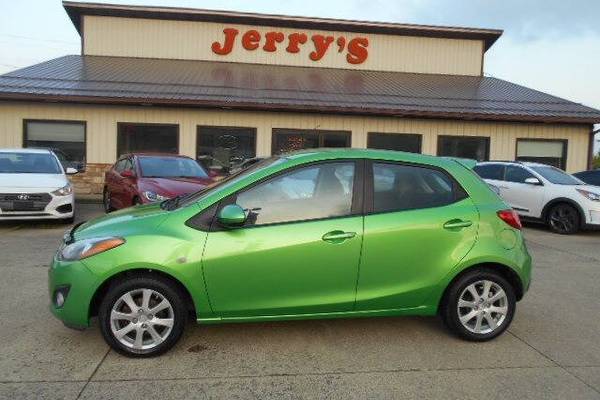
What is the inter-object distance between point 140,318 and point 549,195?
31.3 ft

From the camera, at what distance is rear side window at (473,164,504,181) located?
11992mm

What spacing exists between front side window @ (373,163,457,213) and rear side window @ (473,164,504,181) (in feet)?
27.1

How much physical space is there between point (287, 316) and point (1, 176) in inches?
309

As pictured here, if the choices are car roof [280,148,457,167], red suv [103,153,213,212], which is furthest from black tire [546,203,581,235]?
car roof [280,148,457,167]

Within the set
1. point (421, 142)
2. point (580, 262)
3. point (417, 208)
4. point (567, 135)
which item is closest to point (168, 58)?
point (421, 142)

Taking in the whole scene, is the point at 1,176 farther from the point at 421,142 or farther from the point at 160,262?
the point at 421,142

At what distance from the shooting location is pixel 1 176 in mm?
9523

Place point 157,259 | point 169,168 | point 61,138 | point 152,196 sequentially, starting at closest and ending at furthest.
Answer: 1. point 157,259
2. point 152,196
3. point 169,168
4. point 61,138

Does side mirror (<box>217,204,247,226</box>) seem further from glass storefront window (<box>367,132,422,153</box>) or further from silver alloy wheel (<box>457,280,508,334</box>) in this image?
glass storefront window (<box>367,132,422,153</box>)

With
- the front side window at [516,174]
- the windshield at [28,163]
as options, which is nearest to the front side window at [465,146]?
the front side window at [516,174]

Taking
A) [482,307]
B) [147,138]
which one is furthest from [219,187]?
[147,138]

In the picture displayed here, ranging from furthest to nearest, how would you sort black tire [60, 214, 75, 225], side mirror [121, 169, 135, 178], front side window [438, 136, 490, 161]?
1. front side window [438, 136, 490, 161]
2. black tire [60, 214, 75, 225]
3. side mirror [121, 169, 135, 178]

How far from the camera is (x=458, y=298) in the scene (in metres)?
4.20

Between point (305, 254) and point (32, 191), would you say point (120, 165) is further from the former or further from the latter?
point (305, 254)
